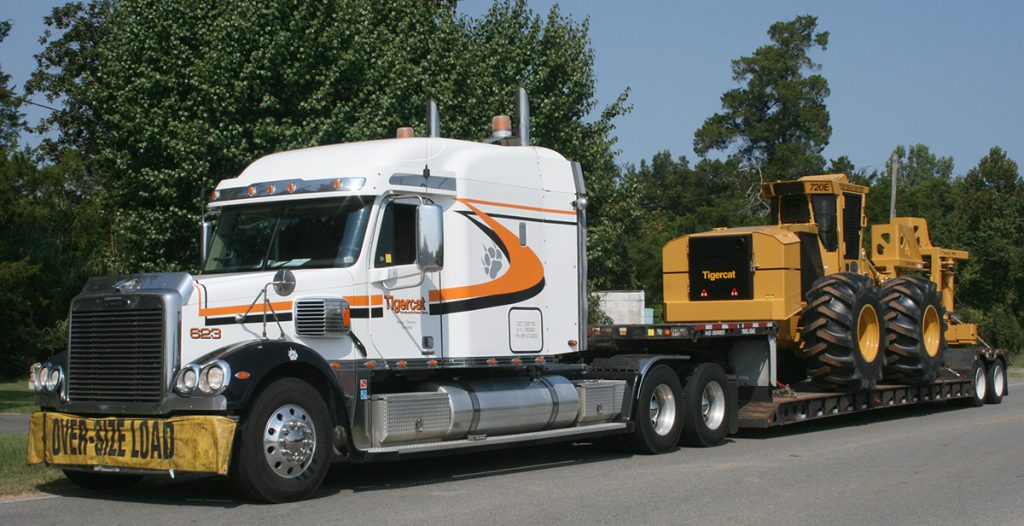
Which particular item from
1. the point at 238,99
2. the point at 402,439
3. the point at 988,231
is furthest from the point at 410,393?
the point at 988,231

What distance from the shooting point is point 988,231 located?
150 feet

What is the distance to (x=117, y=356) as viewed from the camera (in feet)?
32.9

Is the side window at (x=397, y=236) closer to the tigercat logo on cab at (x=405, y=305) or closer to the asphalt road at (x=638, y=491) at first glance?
the tigercat logo on cab at (x=405, y=305)

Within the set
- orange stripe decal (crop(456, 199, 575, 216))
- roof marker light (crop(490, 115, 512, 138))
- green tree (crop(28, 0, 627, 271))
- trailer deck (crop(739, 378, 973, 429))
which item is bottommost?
trailer deck (crop(739, 378, 973, 429))

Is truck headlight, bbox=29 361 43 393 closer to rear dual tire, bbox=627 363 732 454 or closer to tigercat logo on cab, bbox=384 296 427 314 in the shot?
tigercat logo on cab, bbox=384 296 427 314

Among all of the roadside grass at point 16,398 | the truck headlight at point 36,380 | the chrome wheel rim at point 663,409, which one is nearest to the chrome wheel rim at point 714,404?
the chrome wheel rim at point 663,409

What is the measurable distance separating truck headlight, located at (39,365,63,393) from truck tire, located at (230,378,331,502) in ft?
6.53

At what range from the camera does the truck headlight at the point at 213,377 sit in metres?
9.50

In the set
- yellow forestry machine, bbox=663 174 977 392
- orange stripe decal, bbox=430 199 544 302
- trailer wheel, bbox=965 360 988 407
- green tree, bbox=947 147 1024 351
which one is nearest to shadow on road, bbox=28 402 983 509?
yellow forestry machine, bbox=663 174 977 392

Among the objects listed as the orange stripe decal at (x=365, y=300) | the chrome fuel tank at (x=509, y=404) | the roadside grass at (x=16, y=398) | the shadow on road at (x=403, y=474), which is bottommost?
the roadside grass at (x=16, y=398)

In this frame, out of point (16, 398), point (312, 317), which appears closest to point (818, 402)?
point (312, 317)

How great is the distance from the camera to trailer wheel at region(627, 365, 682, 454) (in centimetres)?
1391

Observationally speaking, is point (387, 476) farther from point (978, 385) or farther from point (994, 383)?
point (994, 383)

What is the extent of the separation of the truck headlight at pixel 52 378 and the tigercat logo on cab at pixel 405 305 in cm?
304
